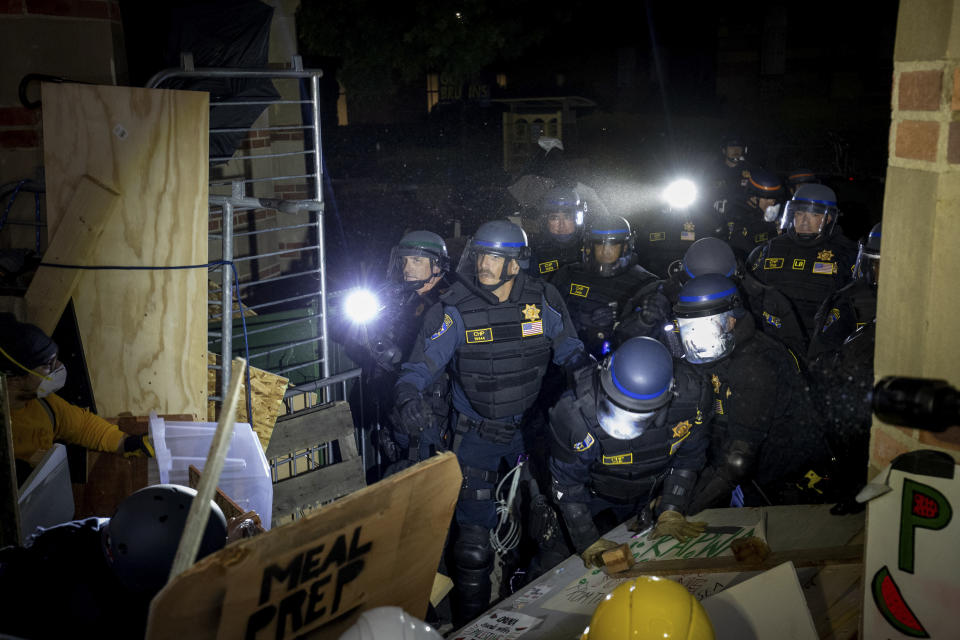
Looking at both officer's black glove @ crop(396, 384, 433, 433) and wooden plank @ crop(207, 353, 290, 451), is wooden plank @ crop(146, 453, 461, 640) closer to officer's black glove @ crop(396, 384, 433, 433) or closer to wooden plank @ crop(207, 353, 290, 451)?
officer's black glove @ crop(396, 384, 433, 433)

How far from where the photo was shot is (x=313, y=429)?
5656 mm

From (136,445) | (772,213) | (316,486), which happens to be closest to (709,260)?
(772,213)

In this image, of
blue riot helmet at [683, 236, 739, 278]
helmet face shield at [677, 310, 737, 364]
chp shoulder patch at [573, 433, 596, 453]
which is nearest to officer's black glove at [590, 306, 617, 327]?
blue riot helmet at [683, 236, 739, 278]

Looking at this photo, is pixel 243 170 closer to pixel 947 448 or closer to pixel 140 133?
pixel 140 133

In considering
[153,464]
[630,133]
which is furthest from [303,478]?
[630,133]

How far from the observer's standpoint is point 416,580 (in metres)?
2.85

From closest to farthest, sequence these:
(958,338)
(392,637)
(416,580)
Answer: (958,338), (392,637), (416,580)

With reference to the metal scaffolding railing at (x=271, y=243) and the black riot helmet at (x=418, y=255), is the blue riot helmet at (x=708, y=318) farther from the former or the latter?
the metal scaffolding railing at (x=271, y=243)

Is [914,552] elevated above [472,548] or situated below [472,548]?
above

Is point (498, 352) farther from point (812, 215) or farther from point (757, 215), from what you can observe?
point (757, 215)

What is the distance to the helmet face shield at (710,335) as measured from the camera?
5.01 metres

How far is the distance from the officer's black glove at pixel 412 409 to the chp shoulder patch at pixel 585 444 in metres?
1.13

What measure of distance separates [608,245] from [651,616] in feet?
15.2

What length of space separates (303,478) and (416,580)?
2.94 meters
